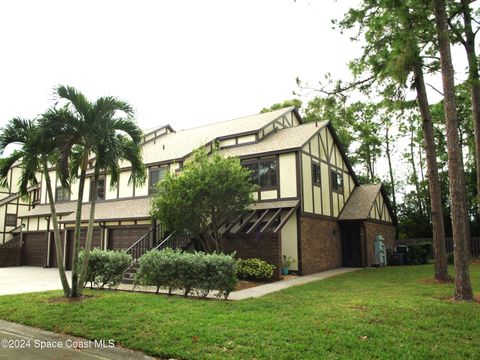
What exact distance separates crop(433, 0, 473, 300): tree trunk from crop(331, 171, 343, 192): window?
11.4 m

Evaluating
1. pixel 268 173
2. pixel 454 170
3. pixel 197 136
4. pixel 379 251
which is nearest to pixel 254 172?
pixel 268 173

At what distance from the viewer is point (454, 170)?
9188 millimetres

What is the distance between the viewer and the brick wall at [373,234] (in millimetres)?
20766

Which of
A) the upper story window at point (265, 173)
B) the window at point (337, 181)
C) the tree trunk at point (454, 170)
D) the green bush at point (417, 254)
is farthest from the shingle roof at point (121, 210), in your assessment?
the green bush at point (417, 254)

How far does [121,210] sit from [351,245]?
12.5 metres

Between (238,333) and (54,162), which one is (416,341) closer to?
(238,333)

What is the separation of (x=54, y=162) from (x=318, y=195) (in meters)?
12.0

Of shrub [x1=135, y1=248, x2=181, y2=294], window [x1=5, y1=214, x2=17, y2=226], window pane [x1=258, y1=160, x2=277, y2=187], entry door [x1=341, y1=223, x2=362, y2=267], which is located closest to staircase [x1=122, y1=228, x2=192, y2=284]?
window pane [x1=258, y1=160, x2=277, y2=187]

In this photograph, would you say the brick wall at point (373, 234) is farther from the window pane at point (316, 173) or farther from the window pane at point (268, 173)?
the window pane at point (268, 173)

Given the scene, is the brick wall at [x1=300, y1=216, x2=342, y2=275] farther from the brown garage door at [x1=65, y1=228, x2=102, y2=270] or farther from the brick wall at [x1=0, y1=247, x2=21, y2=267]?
the brick wall at [x1=0, y1=247, x2=21, y2=267]

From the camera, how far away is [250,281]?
1426 cm

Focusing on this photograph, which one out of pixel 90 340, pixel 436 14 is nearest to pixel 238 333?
pixel 90 340

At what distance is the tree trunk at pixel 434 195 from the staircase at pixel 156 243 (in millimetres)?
9692

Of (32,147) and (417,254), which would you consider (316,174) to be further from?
(32,147)
